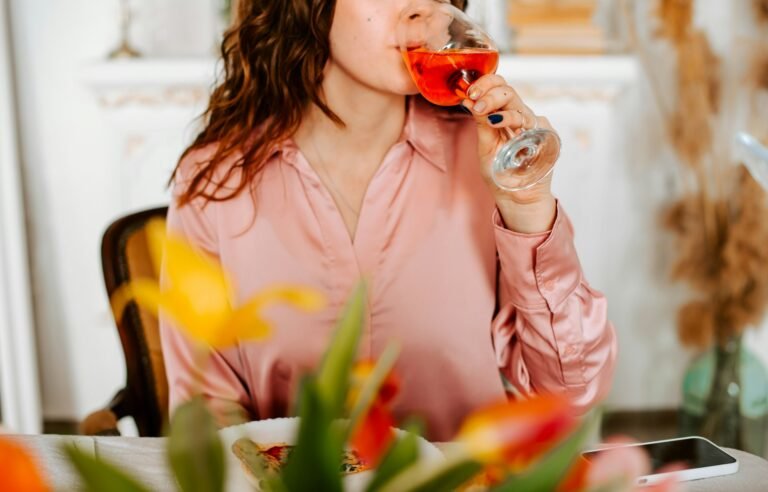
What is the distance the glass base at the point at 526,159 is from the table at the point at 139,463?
0.39 m

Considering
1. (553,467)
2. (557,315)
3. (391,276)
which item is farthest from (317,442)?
(391,276)

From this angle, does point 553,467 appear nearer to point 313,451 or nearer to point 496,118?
point 313,451

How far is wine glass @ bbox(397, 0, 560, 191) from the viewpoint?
107 centimetres

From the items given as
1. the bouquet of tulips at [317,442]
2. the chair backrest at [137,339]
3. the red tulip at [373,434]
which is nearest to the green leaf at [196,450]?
the bouquet of tulips at [317,442]

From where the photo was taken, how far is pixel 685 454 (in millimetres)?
957

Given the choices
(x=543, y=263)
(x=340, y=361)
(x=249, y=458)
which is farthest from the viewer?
(x=543, y=263)

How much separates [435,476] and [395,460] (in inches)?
1.0

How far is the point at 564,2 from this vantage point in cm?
253

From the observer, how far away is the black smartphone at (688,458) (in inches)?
35.9

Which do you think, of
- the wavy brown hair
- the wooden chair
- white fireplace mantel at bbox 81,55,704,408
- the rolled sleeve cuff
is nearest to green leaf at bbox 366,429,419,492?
the rolled sleeve cuff

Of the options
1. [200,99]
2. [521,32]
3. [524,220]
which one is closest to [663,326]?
[521,32]

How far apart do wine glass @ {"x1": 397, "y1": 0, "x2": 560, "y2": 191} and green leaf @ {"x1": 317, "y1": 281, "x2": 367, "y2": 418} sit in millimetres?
614

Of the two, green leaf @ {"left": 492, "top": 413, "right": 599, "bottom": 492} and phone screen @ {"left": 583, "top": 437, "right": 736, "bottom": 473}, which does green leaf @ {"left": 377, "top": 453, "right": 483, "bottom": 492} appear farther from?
phone screen @ {"left": 583, "top": 437, "right": 736, "bottom": 473}

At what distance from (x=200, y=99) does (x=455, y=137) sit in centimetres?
129
